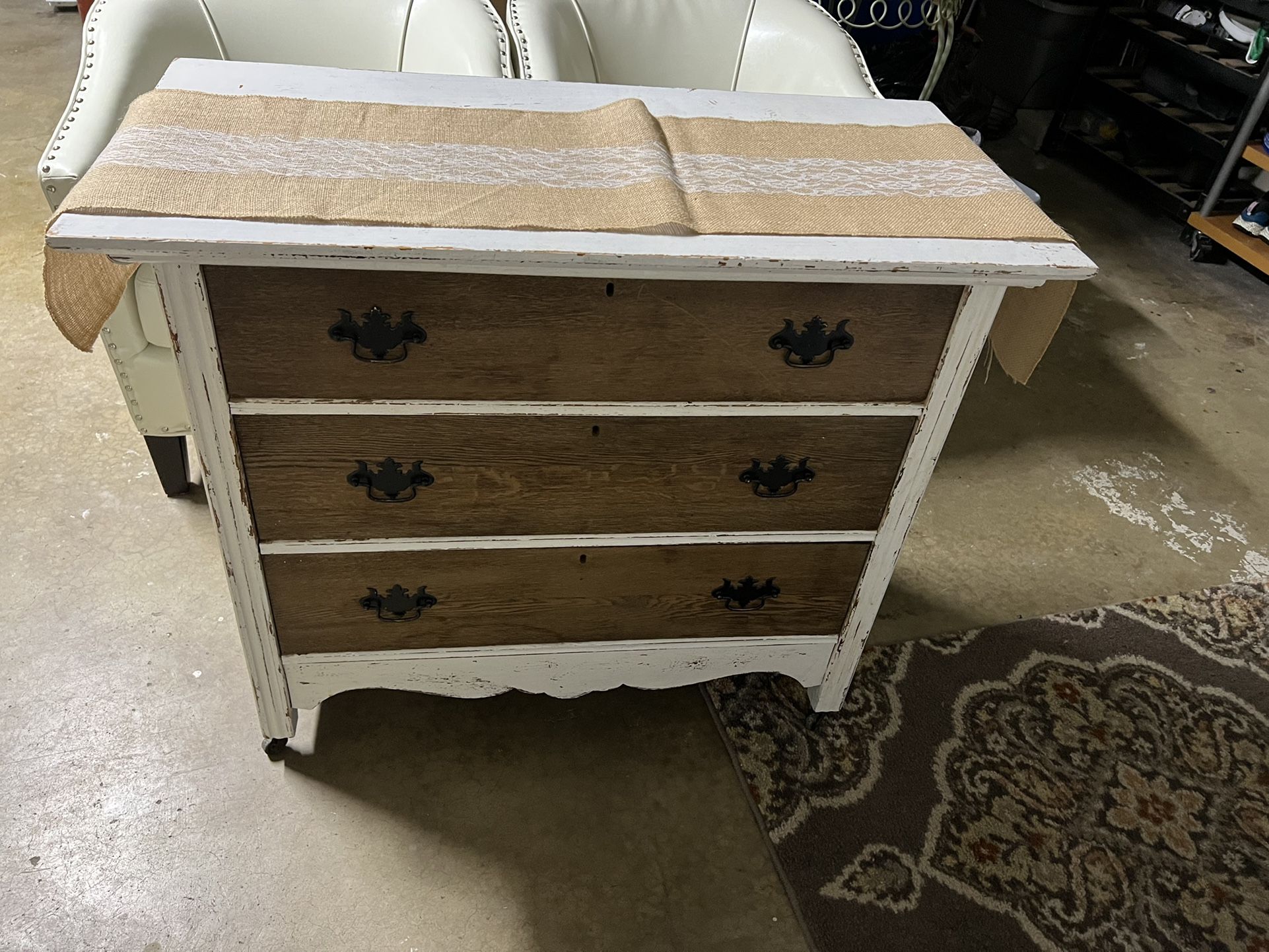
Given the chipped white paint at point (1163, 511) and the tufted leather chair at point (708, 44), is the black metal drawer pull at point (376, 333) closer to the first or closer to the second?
the tufted leather chair at point (708, 44)

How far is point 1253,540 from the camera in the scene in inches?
79.0

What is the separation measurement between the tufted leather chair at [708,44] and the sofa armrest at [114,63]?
0.55m

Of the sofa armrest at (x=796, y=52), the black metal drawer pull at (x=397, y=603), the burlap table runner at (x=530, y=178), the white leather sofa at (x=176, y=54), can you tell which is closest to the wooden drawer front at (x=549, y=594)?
the black metal drawer pull at (x=397, y=603)

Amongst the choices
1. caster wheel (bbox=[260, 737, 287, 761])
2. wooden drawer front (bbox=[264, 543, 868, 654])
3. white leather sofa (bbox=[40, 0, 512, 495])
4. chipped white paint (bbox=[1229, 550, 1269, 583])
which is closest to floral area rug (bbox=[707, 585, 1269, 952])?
chipped white paint (bbox=[1229, 550, 1269, 583])

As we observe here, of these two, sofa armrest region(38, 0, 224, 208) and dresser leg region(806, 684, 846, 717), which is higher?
sofa armrest region(38, 0, 224, 208)

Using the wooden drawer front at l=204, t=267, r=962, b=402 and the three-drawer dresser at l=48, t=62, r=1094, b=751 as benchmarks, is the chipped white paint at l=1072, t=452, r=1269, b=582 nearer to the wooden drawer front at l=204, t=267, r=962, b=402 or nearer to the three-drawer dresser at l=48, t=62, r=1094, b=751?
the three-drawer dresser at l=48, t=62, r=1094, b=751

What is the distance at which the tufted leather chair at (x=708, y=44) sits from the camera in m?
1.76

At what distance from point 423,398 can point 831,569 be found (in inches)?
23.9

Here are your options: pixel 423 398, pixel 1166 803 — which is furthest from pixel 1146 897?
pixel 423 398

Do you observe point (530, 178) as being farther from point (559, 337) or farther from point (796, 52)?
point (796, 52)

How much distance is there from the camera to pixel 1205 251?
295 centimetres

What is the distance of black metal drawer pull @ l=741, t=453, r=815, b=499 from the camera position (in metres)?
1.17

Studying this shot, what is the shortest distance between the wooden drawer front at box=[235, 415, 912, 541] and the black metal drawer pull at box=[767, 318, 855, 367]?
0.10m

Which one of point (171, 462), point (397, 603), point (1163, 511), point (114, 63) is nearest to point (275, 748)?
point (397, 603)
